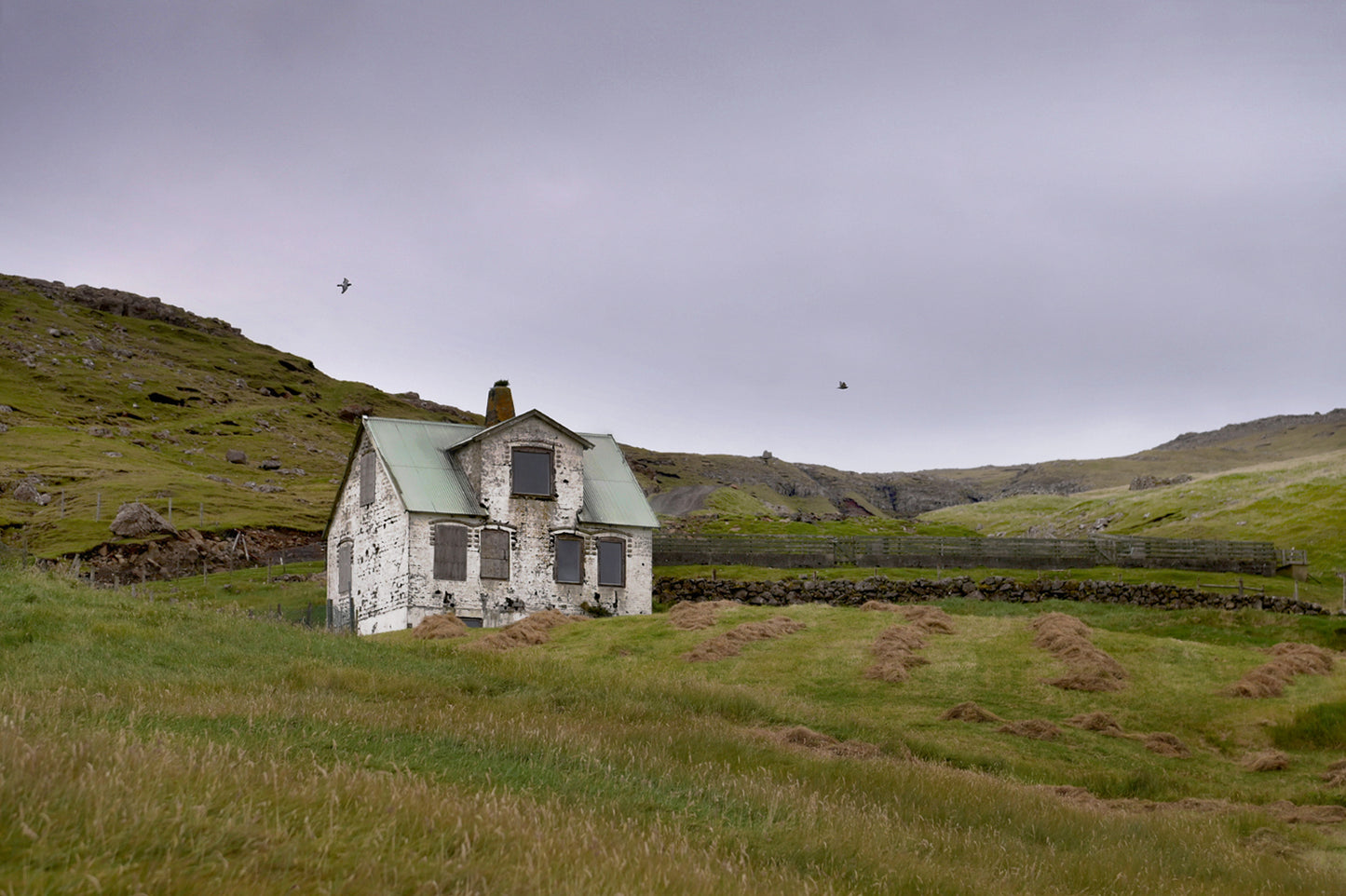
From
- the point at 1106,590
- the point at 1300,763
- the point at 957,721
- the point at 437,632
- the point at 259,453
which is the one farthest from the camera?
the point at 259,453

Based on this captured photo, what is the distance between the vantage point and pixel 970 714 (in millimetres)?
24484

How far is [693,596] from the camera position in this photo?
5297cm

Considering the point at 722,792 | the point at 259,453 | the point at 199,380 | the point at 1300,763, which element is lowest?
the point at 1300,763

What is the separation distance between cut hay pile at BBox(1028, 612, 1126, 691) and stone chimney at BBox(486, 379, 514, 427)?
2610 centimetres

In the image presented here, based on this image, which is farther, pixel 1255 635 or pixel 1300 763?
pixel 1255 635

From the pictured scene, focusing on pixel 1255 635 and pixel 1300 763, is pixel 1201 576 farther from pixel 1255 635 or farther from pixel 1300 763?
pixel 1300 763

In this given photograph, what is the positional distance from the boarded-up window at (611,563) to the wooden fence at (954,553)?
450 inches

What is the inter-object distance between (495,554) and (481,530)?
1.16m

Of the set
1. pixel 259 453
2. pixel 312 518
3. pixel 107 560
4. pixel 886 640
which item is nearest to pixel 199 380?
pixel 259 453

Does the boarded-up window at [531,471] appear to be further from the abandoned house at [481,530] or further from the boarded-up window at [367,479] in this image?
the boarded-up window at [367,479]

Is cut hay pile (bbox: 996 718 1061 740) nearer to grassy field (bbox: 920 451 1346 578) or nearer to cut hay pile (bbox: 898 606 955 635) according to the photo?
cut hay pile (bbox: 898 606 955 635)

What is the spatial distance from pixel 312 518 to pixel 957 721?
66.5m

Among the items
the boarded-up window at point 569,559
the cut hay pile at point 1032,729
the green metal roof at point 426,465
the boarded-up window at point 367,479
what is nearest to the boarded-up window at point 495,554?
the green metal roof at point 426,465

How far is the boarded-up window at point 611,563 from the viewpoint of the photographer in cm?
4688
